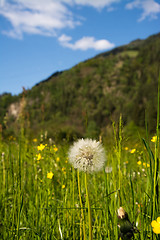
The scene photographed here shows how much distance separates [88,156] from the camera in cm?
98

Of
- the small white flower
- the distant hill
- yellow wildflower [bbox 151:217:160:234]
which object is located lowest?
yellow wildflower [bbox 151:217:160:234]

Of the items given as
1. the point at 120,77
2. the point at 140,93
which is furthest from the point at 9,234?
the point at 120,77

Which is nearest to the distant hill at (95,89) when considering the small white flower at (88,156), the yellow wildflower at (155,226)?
the small white flower at (88,156)

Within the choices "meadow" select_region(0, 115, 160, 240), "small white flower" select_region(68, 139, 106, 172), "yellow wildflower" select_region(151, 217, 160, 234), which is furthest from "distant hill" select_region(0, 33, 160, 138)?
"yellow wildflower" select_region(151, 217, 160, 234)

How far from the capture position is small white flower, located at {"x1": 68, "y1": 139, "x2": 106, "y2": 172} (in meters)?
0.96

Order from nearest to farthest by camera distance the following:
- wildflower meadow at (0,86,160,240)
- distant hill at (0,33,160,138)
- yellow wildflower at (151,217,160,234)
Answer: yellow wildflower at (151,217,160,234) < wildflower meadow at (0,86,160,240) < distant hill at (0,33,160,138)

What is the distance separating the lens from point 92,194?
2.53 m

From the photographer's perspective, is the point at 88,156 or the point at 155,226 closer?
the point at 155,226

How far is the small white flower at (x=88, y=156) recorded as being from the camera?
3.17ft

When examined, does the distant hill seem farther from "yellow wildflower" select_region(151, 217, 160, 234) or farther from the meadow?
"yellow wildflower" select_region(151, 217, 160, 234)

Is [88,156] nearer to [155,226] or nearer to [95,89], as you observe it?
[155,226]

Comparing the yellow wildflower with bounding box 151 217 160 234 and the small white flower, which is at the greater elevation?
the small white flower

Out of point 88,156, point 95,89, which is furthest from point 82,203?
point 95,89

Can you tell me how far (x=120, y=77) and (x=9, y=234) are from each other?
75.1 meters
